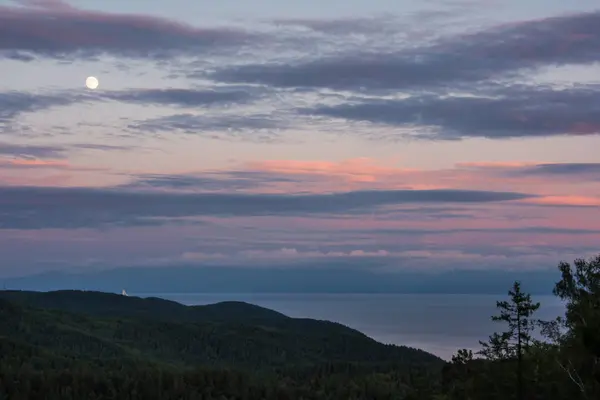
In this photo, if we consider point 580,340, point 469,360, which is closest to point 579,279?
point 469,360

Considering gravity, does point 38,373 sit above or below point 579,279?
below

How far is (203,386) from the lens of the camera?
192500 millimetres

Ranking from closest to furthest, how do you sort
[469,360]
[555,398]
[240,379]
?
[555,398]
[469,360]
[240,379]

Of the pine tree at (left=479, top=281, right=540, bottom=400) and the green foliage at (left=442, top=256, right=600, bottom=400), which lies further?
the pine tree at (left=479, top=281, right=540, bottom=400)

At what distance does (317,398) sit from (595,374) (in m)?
135

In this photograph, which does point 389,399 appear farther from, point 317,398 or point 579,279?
point 579,279

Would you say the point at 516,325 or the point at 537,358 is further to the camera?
the point at 537,358

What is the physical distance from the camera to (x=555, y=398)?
2525 inches

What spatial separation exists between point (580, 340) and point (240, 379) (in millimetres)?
148690

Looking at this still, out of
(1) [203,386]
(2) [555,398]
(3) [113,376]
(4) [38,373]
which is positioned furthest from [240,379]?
(2) [555,398]

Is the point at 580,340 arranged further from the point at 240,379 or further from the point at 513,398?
the point at 240,379

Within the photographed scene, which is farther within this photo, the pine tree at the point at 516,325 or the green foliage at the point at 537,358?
the pine tree at the point at 516,325

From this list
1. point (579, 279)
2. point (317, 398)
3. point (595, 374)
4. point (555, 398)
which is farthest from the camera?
point (317, 398)

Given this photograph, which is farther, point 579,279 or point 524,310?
point 579,279
